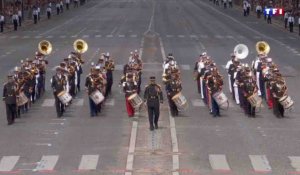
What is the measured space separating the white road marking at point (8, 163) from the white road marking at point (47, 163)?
56 cm

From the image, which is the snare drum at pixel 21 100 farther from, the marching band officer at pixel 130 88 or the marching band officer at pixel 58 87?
the marching band officer at pixel 130 88

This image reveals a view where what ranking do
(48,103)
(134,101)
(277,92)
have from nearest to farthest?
(134,101), (277,92), (48,103)

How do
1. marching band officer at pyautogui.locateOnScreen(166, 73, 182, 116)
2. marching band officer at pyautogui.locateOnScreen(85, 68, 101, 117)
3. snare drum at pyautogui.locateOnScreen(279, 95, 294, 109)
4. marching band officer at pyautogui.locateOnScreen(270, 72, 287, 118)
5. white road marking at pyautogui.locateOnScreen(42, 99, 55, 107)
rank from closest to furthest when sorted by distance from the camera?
snare drum at pyautogui.locateOnScreen(279, 95, 294, 109) → marching band officer at pyautogui.locateOnScreen(270, 72, 287, 118) → marching band officer at pyautogui.locateOnScreen(166, 73, 182, 116) → marching band officer at pyautogui.locateOnScreen(85, 68, 101, 117) → white road marking at pyautogui.locateOnScreen(42, 99, 55, 107)

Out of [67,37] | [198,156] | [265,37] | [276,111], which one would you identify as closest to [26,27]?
[67,37]

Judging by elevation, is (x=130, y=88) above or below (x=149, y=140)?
above

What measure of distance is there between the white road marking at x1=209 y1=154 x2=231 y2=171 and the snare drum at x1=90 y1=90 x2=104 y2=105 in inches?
302

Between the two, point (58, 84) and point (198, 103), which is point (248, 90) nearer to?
point (198, 103)

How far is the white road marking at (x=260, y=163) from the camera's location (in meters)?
20.5

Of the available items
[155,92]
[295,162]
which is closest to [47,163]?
[295,162]

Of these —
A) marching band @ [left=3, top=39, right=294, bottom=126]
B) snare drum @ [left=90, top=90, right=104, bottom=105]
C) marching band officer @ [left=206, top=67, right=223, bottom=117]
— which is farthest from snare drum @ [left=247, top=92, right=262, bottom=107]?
snare drum @ [left=90, top=90, right=104, bottom=105]

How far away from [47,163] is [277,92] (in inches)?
379

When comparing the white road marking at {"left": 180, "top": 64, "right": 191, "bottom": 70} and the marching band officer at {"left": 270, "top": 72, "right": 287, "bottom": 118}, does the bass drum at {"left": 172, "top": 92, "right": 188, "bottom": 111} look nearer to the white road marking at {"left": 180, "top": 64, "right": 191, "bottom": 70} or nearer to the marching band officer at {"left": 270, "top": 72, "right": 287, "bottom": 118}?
the marching band officer at {"left": 270, "top": 72, "right": 287, "bottom": 118}

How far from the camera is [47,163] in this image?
69.9ft

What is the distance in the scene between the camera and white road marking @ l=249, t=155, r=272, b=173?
2047 centimetres
